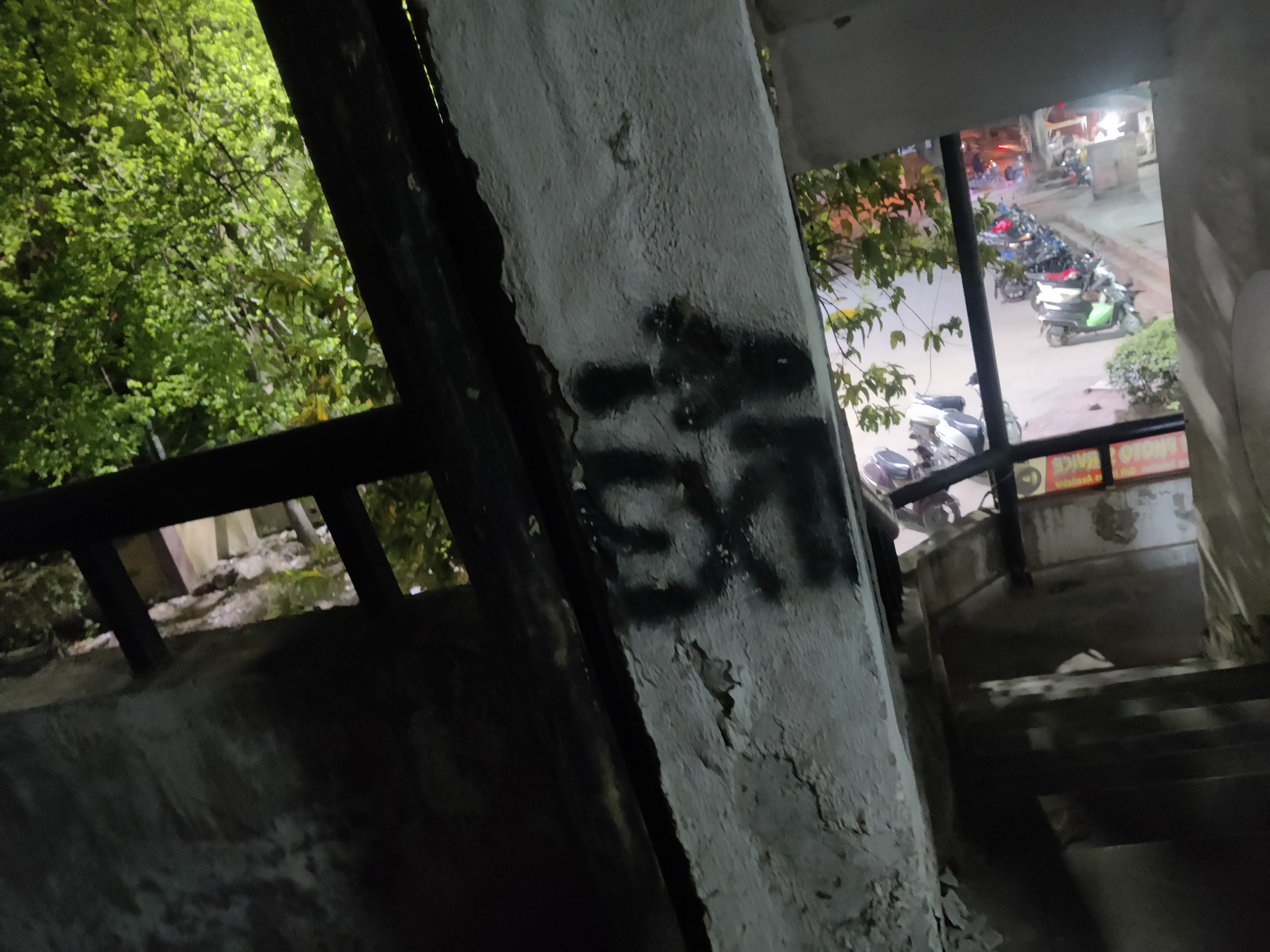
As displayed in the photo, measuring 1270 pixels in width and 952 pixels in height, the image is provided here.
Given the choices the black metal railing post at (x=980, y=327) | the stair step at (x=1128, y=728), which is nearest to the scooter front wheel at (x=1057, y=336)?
the black metal railing post at (x=980, y=327)

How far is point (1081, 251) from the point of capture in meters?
8.19

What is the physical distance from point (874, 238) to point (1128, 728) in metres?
3.32

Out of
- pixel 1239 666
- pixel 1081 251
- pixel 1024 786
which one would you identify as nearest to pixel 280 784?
pixel 1024 786

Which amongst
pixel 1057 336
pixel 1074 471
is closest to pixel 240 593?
pixel 1074 471

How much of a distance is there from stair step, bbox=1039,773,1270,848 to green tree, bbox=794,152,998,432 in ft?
11.4

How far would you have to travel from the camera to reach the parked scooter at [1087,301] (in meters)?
8.45

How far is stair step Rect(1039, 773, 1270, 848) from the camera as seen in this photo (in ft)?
6.77

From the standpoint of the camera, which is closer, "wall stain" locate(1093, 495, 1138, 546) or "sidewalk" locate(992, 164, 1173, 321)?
"wall stain" locate(1093, 495, 1138, 546)

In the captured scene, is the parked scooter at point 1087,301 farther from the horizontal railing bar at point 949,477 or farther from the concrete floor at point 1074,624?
the horizontal railing bar at point 949,477

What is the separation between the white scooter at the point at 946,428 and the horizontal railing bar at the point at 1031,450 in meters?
2.08

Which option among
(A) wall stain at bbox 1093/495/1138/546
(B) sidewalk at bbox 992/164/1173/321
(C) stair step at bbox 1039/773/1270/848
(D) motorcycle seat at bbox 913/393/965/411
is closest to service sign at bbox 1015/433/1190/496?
(A) wall stain at bbox 1093/495/1138/546

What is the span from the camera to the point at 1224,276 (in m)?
3.82

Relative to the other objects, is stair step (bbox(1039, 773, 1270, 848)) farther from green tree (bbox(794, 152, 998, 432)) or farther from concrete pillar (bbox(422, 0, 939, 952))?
green tree (bbox(794, 152, 998, 432))

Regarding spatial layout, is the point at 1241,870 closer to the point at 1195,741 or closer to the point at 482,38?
the point at 1195,741
